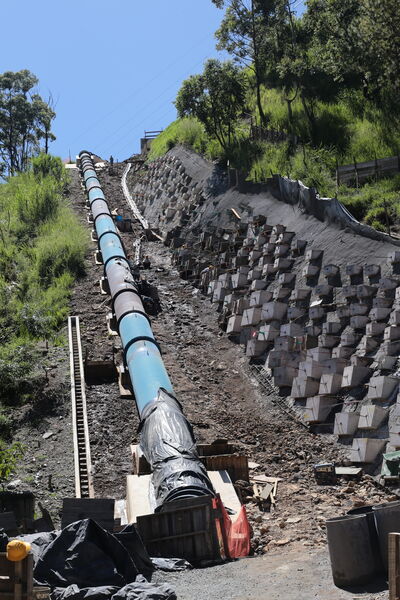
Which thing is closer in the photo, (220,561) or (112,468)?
(220,561)

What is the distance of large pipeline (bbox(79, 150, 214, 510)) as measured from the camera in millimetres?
14984

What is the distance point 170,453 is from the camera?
16047mm

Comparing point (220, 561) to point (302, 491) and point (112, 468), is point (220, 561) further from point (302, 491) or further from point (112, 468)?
point (112, 468)

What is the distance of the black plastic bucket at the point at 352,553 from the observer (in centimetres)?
1074

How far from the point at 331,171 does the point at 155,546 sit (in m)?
20.4

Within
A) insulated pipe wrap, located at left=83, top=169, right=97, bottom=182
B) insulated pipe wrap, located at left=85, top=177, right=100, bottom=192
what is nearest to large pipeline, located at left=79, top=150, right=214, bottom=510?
insulated pipe wrap, located at left=85, top=177, right=100, bottom=192

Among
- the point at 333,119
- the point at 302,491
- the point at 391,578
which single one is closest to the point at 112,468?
the point at 302,491

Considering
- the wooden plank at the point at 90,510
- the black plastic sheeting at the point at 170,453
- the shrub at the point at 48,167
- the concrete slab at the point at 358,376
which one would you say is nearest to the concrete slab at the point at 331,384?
the concrete slab at the point at 358,376

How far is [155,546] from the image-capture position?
44.5 feet

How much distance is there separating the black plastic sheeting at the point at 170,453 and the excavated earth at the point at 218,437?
4.81ft

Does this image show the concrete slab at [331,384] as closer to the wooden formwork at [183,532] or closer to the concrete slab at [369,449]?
Answer: the concrete slab at [369,449]

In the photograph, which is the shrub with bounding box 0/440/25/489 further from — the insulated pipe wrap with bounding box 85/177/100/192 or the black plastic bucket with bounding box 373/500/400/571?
the insulated pipe wrap with bounding box 85/177/100/192

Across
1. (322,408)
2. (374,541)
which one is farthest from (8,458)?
(374,541)

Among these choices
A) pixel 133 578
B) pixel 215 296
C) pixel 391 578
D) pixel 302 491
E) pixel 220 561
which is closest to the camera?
pixel 391 578
